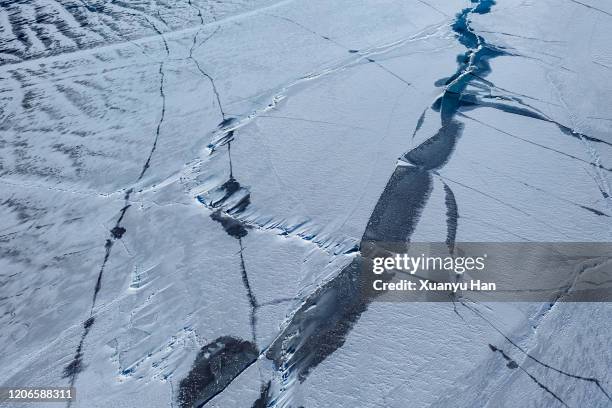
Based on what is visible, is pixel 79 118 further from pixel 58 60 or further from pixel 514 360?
pixel 514 360

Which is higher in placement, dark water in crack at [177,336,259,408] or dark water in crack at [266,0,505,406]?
dark water in crack at [266,0,505,406]

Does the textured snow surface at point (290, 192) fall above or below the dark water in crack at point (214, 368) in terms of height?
above

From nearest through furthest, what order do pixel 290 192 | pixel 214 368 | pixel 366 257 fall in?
pixel 214 368
pixel 366 257
pixel 290 192

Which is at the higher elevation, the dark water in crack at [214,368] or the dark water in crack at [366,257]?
the dark water in crack at [366,257]

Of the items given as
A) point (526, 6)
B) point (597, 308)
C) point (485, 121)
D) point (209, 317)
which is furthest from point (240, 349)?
point (526, 6)

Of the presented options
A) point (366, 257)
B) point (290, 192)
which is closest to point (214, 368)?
point (366, 257)

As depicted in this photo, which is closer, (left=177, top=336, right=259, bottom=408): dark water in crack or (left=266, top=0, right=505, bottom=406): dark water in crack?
(left=177, top=336, right=259, bottom=408): dark water in crack

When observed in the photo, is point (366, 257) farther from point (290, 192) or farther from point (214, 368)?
point (214, 368)

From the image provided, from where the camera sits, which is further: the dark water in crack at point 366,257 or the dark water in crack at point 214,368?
the dark water in crack at point 366,257
